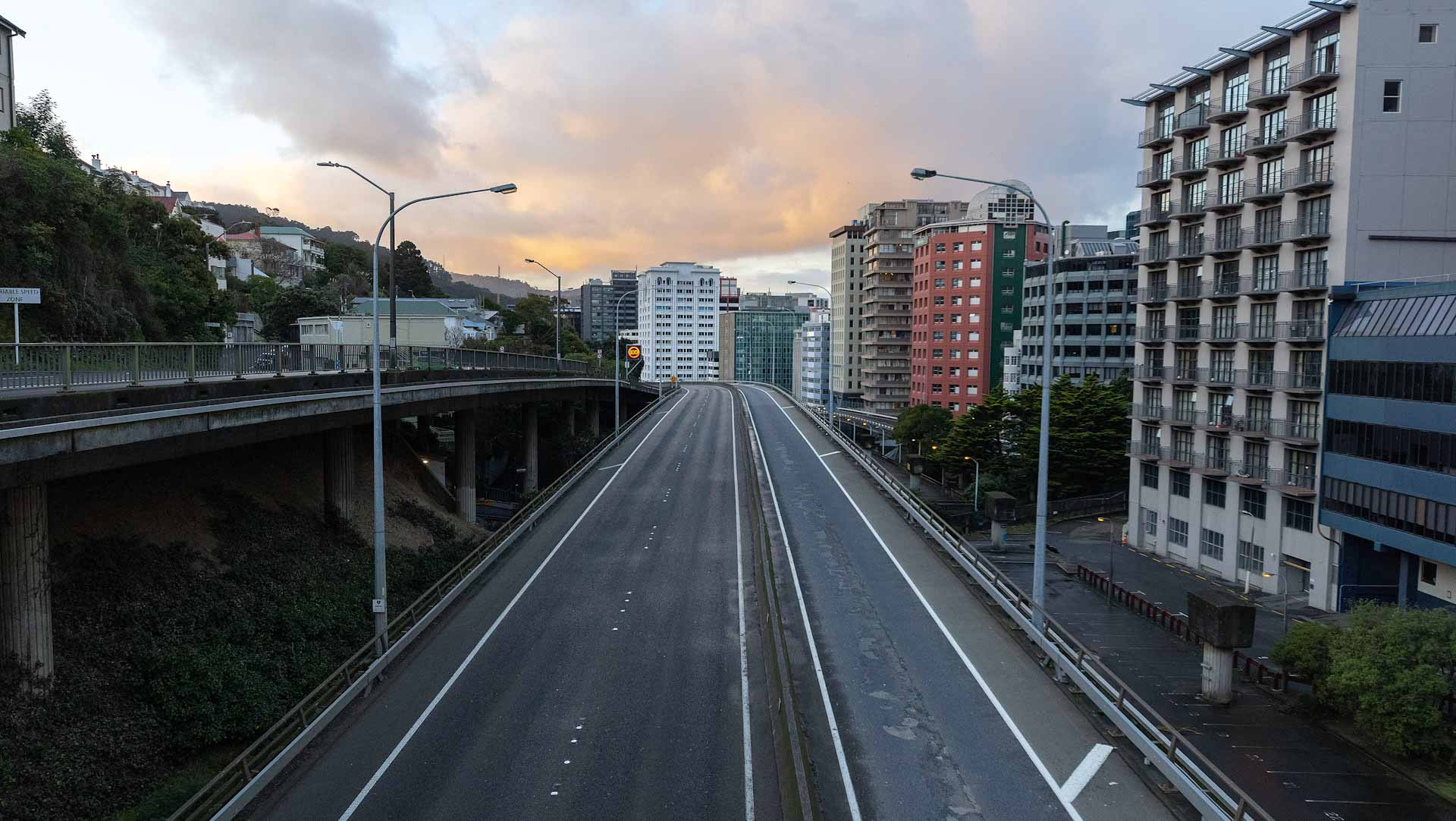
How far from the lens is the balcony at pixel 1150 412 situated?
166 ft

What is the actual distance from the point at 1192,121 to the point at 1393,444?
72.7ft

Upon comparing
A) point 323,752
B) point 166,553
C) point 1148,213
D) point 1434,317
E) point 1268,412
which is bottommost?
point 323,752

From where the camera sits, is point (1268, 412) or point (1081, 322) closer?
point (1268, 412)

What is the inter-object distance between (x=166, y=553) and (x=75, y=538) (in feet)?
8.11

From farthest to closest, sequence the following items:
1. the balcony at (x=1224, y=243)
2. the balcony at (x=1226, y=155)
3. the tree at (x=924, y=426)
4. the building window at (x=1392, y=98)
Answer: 1. the tree at (x=924, y=426)
2. the balcony at (x=1224, y=243)
3. the balcony at (x=1226, y=155)
4. the building window at (x=1392, y=98)

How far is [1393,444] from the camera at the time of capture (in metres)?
34.7

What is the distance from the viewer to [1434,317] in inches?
1314

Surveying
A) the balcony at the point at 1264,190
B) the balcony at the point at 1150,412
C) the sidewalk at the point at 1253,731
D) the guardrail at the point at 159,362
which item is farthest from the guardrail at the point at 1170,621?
the guardrail at the point at 159,362

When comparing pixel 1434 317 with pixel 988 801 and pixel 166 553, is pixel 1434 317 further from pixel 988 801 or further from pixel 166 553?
pixel 166 553

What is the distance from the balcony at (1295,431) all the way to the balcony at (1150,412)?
886 centimetres

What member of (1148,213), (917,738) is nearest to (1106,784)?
(917,738)

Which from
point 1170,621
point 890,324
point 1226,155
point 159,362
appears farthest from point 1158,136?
point 890,324

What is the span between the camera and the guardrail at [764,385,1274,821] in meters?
13.4

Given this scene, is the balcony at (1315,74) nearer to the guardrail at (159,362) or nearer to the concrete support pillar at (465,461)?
the guardrail at (159,362)
